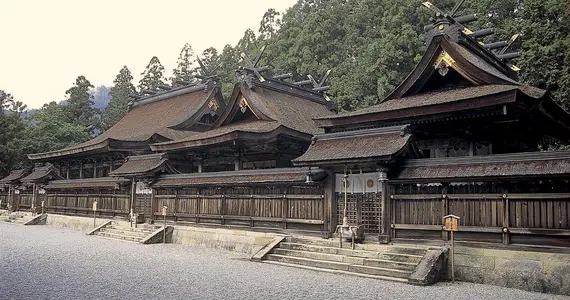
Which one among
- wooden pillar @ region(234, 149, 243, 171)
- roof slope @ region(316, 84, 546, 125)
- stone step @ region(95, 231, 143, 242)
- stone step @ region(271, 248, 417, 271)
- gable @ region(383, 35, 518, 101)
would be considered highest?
gable @ region(383, 35, 518, 101)

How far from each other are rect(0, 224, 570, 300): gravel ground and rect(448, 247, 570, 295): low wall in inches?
17.3

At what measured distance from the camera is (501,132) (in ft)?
52.0

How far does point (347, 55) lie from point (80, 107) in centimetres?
3405

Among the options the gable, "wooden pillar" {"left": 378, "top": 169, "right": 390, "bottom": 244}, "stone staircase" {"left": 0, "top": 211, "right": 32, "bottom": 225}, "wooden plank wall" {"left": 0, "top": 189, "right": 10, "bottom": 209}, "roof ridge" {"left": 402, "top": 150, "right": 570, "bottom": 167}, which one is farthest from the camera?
"wooden plank wall" {"left": 0, "top": 189, "right": 10, "bottom": 209}

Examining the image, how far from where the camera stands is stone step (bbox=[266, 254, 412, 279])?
40.2 ft

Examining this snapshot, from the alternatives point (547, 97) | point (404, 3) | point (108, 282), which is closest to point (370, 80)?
point (404, 3)

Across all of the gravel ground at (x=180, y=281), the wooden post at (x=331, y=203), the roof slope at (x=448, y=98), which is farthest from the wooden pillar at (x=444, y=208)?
the wooden post at (x=331, y=203)

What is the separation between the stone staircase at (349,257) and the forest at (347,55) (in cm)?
1511

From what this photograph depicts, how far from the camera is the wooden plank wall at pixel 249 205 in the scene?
651 inches

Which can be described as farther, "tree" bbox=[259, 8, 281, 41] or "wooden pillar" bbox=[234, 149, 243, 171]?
"tree" bbox=[259, 8, 281, 41]

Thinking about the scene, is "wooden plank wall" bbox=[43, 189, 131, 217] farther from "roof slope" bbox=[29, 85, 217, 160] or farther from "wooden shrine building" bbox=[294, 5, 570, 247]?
"wooden shrine building" bbox=[294, 5, 570, 247]

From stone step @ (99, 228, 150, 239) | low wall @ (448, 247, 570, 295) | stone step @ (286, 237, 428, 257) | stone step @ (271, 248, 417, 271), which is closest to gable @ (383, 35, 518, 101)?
low wall @ (448, 247, 570, 295)

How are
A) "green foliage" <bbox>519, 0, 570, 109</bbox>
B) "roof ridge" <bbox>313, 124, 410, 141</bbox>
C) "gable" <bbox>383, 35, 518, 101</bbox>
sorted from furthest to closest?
"green foliage" <bbox>519, 0, 570, 109</bbox> → "gable" <bbox>383, 35, 518, 101</bbox> → "roof ridge" <bbox>313, 124, 410, 141</bbox>

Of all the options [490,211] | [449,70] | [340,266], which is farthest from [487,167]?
[449,70]
